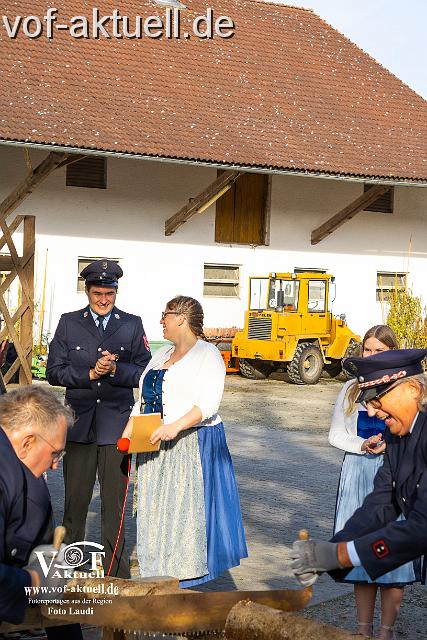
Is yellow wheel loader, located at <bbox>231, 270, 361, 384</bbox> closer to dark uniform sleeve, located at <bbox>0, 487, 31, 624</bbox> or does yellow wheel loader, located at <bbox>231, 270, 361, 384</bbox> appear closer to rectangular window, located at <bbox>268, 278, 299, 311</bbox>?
rectangular window, located at <bbox>268, 278, 299, 311</bbox>

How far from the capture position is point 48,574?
3.54 metres

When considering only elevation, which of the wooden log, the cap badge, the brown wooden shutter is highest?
the brown wooden shutter

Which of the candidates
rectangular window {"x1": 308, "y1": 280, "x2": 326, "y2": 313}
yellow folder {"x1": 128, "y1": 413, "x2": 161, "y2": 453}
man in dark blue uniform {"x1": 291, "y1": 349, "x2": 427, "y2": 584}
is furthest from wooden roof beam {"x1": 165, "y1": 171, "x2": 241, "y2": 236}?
man in dark blue uniform {"x1": 291, "y1": 349, "x2": 427, "y2": 584}

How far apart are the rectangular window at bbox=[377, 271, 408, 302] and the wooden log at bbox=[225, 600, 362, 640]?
23190 mm

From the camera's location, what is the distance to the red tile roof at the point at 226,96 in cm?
2116

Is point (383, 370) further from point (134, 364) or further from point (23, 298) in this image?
point (23, 298)

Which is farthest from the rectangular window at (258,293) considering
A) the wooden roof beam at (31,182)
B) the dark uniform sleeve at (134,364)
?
the dark uniform sleeve at (134,364)

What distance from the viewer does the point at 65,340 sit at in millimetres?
6914

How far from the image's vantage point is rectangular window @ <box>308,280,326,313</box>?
21.7 meters

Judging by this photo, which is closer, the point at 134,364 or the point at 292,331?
the point at 134,364

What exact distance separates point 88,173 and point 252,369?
522cm

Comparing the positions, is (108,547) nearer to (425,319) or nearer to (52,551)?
(52,551)

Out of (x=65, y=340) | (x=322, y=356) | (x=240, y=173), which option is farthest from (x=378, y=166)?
(x=65, y=340)

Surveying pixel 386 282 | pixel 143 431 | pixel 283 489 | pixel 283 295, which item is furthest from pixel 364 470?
pixel 386 282
